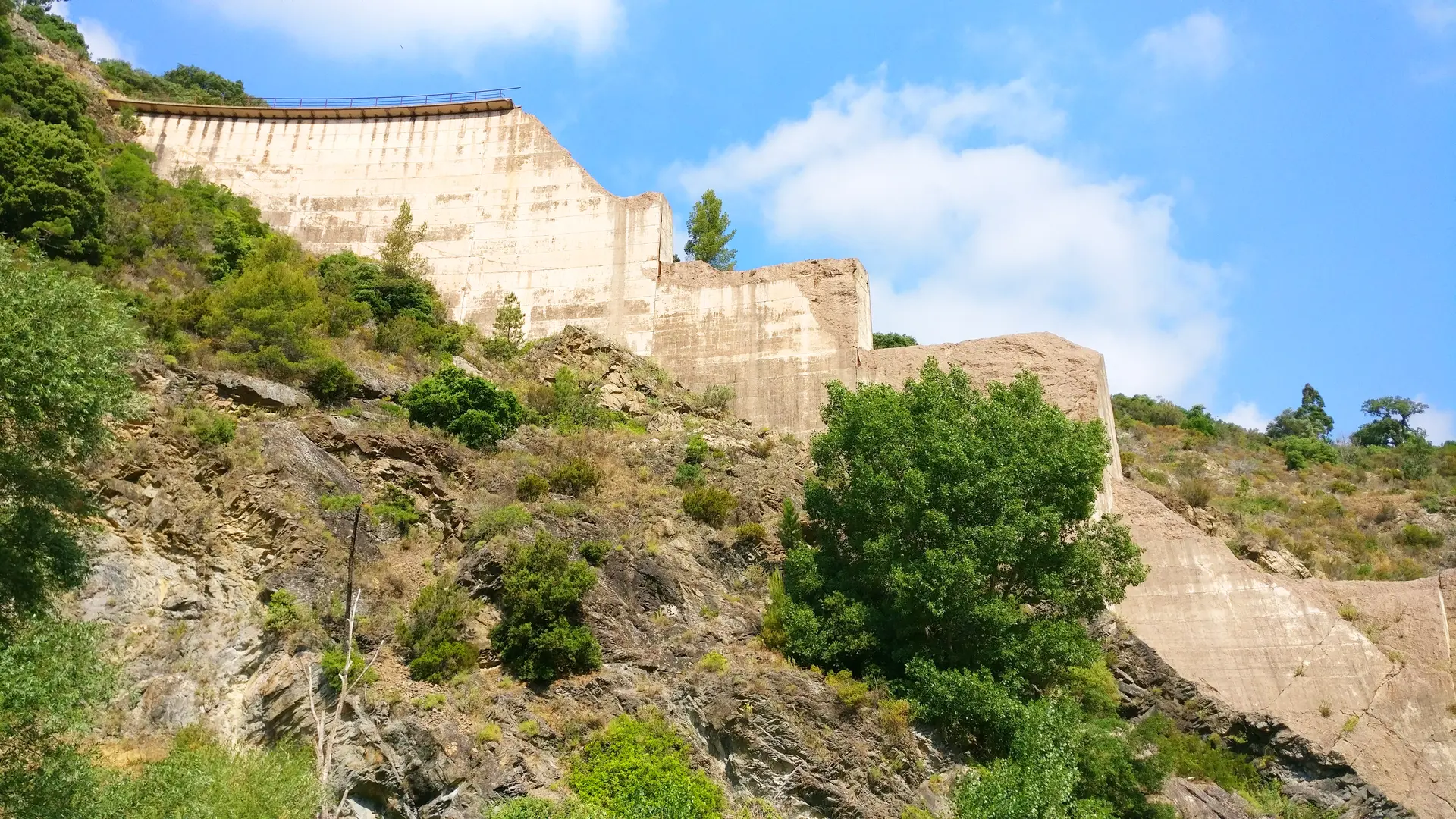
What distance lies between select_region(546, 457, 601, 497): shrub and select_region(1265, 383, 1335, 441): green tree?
34700mm

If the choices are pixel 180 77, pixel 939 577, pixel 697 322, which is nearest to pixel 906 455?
pixel 939 577

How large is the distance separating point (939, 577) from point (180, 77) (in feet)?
145

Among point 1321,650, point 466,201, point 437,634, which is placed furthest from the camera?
point 466,201

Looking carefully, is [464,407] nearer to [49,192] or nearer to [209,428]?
[209,428]

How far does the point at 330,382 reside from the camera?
25.5 m

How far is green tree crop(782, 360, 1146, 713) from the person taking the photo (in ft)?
68.4

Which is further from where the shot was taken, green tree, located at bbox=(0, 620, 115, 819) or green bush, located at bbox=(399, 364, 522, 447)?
green bush, located at bbox=(399, 364, 522, 447)

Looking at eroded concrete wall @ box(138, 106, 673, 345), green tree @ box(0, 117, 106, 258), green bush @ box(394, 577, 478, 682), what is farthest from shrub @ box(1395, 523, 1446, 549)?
green tree @ box(0, 117, 106, 258)

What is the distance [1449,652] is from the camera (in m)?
23.6

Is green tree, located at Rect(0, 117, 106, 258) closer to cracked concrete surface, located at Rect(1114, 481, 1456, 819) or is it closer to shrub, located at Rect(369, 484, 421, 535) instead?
shrub, located at Rect(369, 484, 421, 535)

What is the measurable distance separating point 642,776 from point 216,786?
5857 millimetres

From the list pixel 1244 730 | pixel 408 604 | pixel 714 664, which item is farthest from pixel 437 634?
pixel 1244 730

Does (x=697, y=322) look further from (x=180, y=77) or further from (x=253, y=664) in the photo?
(x=180, y=77)

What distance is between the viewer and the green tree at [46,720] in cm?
1330
